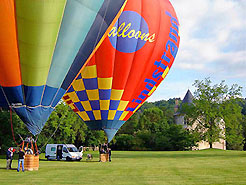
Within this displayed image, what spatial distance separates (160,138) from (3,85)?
170 feet

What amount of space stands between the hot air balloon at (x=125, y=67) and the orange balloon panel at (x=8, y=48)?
701 cm

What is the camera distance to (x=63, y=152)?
2859 cm

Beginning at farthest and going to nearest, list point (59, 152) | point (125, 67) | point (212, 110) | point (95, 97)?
point (212, 110) → point (59, 152) → point (95, 97) → point (125, 67)

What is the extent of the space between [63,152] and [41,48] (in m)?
16.3

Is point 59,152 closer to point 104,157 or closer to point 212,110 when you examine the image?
point 104,157

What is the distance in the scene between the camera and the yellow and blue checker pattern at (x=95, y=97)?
2095 centimetres

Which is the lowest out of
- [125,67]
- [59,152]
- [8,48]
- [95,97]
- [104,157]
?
[104,157]

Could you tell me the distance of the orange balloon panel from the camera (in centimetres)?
1303

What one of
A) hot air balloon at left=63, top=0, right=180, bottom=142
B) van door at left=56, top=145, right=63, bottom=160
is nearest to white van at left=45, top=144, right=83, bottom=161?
van door at left=56, top=145, right=63, bottom=160

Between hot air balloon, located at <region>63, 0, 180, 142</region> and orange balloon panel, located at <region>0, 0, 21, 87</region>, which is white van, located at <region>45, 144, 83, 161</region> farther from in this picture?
orange balloon panel, located at <region>0, 0, 21, 87</region>

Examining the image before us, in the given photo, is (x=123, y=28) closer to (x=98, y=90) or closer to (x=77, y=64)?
(x=98, y=90)

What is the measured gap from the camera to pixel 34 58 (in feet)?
45.1

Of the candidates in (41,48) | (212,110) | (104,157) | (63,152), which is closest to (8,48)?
(41,48)

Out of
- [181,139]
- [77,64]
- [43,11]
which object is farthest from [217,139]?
[43,11]
